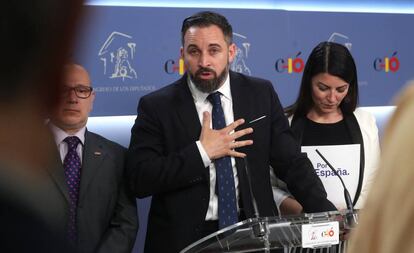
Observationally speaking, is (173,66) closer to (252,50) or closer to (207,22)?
(252,50)

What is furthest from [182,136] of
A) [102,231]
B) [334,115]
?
[334,115]

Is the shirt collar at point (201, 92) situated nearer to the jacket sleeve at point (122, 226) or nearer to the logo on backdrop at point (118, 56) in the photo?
the jacket sleeve at point (122, 226)

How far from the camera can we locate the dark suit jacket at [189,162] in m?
2.76

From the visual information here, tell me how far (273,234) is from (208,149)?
32.5 inches

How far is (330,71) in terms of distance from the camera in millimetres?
3184

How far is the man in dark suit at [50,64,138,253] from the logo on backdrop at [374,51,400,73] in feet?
7.01

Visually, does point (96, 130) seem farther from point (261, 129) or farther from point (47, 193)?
point (47, 193)

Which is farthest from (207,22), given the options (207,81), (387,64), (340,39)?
(387,64)

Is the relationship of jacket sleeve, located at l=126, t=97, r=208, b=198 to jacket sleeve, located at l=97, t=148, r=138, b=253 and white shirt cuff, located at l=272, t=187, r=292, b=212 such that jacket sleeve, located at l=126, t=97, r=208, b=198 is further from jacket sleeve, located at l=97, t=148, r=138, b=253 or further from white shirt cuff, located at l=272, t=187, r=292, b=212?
white shirt cuff, located at l=272, t=187, r=292, b=212

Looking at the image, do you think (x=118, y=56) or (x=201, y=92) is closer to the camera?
(x=201, y=92)

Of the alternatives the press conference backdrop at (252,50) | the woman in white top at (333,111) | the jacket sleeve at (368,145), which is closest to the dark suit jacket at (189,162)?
the woman in white top at (333,111)

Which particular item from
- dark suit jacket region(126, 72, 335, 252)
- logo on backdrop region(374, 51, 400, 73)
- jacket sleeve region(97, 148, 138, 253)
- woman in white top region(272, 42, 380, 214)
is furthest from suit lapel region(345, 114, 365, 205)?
logo on backdrop region(374, 51, 400, 73)

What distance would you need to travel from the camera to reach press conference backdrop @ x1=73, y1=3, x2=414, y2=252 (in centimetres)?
381

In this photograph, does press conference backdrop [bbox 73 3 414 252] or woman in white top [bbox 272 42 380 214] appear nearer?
woman in white top [bbox 272 42 380 214]
